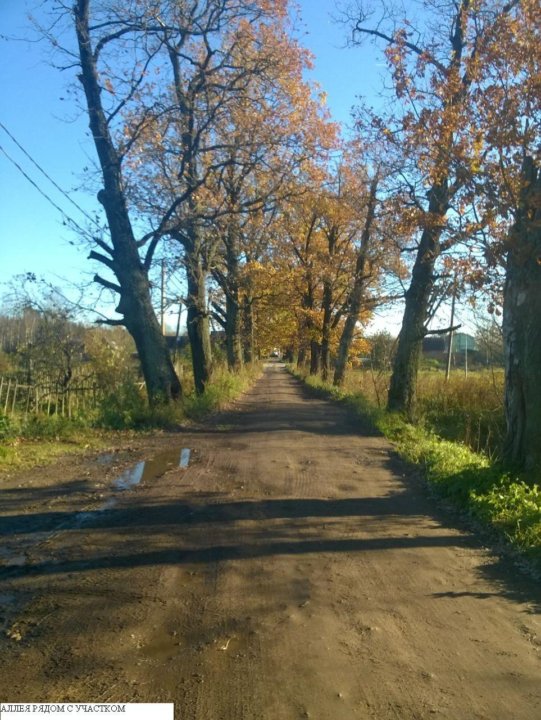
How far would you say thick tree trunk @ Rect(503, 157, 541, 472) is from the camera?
8.41 m

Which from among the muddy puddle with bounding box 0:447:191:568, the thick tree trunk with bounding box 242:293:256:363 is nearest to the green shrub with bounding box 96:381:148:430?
the muddy puddle with bounding box 0:447:191:568

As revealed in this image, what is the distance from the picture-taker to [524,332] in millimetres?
8969

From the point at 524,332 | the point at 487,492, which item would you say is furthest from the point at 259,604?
the point at 524,332

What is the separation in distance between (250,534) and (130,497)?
7.40 ft

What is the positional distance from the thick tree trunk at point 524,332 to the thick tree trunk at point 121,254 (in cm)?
997

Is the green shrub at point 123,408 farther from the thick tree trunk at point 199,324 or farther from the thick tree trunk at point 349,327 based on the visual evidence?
the thick tree trunk at point 349,327

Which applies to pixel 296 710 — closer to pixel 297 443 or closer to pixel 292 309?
pixel 297 443

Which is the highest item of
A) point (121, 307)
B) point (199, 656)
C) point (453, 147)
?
point (453, 147)

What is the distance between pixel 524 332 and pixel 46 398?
1080 cm

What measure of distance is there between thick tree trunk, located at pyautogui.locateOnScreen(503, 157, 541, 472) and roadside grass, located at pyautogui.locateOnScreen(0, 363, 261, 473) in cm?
718

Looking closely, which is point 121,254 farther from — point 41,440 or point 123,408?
point 41,440

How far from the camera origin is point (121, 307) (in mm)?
17078

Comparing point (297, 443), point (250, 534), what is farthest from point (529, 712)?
point (297, 443)

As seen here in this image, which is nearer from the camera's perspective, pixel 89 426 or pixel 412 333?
pixel 89 426
